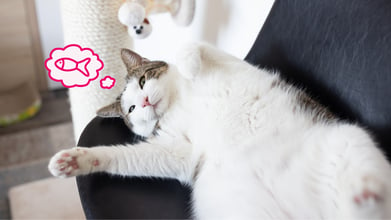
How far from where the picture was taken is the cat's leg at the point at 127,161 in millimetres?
833

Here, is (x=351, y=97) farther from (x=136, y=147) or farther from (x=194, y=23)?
(x=194, y=23)

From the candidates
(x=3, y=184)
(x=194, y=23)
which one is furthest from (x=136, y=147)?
(x=3, y=184)

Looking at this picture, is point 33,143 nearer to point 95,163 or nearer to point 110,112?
point 110,112

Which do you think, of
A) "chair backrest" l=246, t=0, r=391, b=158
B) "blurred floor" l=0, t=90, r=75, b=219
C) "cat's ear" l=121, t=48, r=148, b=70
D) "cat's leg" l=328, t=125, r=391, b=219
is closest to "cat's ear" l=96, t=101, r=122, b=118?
"cat's ear" l=121, t=48, r=148, b=70

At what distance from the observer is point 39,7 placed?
2279 mm

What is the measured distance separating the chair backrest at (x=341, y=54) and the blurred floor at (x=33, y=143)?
137 centimetres

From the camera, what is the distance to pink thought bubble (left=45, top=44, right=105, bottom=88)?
1267 millimetres

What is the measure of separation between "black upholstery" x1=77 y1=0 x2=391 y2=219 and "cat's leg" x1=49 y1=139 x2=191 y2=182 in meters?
0.02

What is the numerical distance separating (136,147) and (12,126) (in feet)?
5.00

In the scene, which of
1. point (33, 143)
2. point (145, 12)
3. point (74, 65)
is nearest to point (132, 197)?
point (74, 65)

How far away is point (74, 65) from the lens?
1.28 metres

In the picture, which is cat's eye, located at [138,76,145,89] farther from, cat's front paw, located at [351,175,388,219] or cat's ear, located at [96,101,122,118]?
cat's front paw, located at [351,175,388,219]

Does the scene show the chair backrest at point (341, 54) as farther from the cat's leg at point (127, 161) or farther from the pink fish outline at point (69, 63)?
the pink fish outline at point (69, 63)

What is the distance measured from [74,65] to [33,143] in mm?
936
